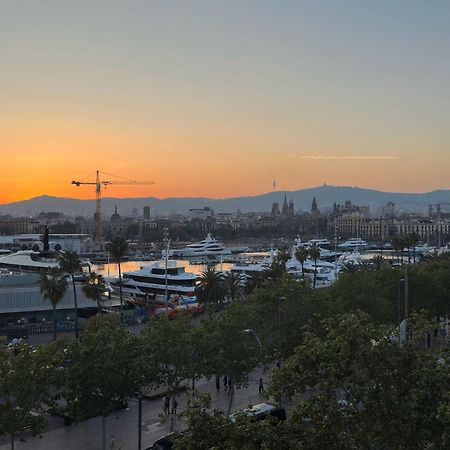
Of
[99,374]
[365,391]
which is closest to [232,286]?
[99,374]

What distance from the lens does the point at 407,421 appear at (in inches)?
395

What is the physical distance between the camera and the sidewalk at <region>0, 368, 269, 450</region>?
1986 centimetres

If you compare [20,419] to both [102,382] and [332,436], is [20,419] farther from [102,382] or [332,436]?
[332,436]

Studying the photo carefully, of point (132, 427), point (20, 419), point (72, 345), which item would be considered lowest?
point (132, 427)

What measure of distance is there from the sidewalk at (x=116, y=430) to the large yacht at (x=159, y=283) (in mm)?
32654

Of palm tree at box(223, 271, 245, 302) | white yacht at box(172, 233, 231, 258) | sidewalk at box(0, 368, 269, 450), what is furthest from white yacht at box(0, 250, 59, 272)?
white yacht at box(172, 233, 231, 258)

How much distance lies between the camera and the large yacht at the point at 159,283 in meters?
59.8

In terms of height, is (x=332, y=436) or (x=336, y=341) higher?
(x=336, y=341)

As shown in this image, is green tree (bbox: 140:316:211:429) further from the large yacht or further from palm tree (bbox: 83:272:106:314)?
the large yacht

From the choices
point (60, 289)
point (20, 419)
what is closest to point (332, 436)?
point (20, 419)

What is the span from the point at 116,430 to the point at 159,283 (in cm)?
4104

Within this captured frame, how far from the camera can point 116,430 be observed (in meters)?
21.4

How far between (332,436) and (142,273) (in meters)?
55.3

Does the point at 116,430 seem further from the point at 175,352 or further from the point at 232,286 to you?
the point at 232,286
